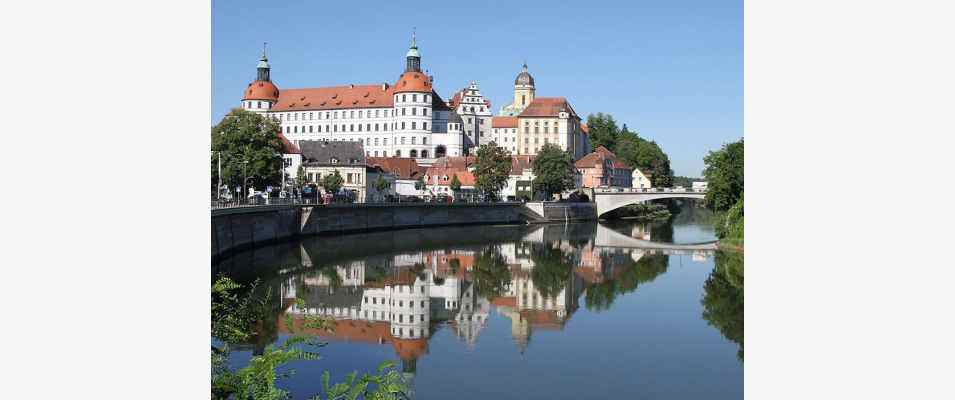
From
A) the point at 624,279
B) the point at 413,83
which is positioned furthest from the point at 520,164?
the point at 624,279

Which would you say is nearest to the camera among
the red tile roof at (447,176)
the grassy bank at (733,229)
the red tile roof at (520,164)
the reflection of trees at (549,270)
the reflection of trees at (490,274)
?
the reflection of trees at (490,274)

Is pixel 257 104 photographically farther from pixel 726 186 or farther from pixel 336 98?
pixel 726 186

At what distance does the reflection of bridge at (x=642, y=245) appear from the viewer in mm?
33366

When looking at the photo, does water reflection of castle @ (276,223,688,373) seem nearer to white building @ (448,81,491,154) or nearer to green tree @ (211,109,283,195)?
green tree @ (211,109,283,195)

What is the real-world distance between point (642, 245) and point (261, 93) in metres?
60.0

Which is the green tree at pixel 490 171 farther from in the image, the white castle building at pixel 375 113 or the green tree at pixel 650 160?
the green tree at pixel 650 160

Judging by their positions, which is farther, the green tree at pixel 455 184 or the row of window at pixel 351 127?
the row of window at pixel 351 127

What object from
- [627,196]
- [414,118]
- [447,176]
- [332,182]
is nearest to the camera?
[332,182]

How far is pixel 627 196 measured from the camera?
2232 inches

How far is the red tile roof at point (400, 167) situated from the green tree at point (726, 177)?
3094 cm

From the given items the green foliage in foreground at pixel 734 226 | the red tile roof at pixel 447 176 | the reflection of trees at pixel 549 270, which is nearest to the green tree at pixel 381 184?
the red tile roof at pixel 447 176
